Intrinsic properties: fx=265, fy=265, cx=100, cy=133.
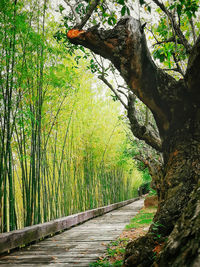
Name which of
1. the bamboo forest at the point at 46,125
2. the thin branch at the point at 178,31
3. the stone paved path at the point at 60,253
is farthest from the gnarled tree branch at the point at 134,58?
the stone paved path at the point at 60,253

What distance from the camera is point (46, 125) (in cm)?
555

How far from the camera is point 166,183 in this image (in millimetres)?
2752

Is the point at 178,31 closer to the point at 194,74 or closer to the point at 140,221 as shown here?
the point at 194,74

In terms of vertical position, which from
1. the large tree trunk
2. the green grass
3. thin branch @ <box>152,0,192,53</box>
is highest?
thin branch @ <box>152,0,192,53</box>

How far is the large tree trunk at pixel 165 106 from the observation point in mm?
2430

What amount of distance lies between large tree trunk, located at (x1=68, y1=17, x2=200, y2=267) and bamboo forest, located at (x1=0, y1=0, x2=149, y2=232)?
5.26 ft

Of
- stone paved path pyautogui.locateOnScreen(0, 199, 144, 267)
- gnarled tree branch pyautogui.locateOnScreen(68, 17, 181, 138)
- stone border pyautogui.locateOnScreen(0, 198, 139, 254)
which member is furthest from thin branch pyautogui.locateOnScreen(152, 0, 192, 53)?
stone border pyautogui.locateOnScreen(0, 198, 139, 254)

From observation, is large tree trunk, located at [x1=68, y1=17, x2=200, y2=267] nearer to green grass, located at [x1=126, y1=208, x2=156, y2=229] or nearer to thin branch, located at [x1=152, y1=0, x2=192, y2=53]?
thin branch, located at [x1=152, y1=0, x2=192, y2=53]

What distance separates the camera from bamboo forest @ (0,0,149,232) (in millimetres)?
3895

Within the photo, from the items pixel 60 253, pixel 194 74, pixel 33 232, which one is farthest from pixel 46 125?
pixel 194 74

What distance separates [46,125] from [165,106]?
129 inches

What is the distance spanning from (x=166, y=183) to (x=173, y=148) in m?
0.38

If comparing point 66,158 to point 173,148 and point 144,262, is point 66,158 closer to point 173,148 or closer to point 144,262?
point 173,148

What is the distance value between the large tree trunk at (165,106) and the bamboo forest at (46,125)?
1.60m
